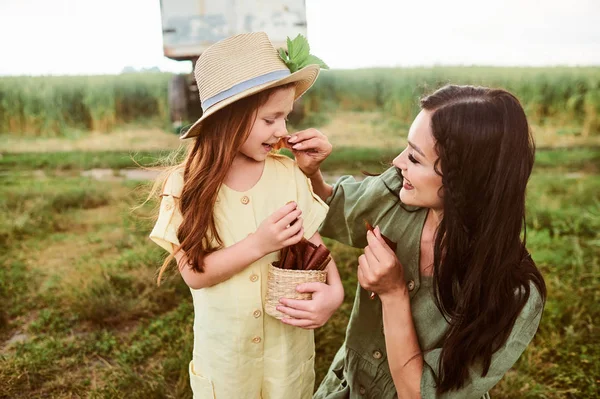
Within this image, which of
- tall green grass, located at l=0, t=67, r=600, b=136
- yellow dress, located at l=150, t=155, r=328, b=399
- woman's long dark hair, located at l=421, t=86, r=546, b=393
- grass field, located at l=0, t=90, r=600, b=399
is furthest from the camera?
tall green grass, located at l=0, t=67, r=600, b=136

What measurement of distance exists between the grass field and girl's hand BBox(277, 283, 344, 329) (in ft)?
2.90

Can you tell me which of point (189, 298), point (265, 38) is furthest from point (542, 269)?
point (265, 38)

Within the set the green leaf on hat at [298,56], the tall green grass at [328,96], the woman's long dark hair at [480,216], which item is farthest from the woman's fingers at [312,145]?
the tall green grass at [328,96]

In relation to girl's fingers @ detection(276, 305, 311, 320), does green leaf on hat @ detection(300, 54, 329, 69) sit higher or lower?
higher

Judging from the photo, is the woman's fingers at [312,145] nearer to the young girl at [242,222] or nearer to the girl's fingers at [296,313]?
the young girl at [242,222]

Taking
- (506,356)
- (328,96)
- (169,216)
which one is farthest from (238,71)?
(328,96)

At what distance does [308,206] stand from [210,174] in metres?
0.38

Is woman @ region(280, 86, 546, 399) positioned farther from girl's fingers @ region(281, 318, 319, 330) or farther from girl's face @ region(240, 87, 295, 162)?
girl's face @ region(240, 87, 295, 162)

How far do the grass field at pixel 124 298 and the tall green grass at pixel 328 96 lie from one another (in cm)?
244

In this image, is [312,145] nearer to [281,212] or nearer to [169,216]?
[281,212]

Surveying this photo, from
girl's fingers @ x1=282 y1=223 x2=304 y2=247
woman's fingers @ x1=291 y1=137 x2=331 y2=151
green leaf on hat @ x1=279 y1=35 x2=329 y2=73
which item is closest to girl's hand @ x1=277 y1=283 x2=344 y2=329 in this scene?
girl's fingers @ x1=282 y1=223 x2=304 y2=247

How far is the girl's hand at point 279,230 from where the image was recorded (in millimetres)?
1460

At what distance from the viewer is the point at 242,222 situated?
1.63 m

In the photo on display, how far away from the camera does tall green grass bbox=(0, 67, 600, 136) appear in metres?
8.49
